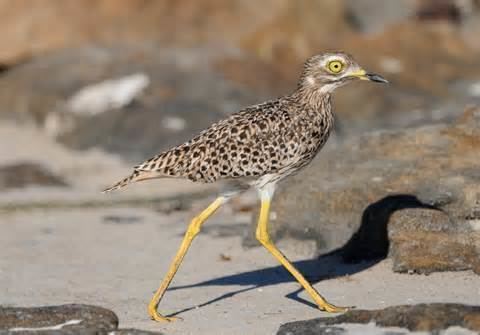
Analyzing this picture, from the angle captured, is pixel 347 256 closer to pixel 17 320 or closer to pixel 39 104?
pixel 17 320

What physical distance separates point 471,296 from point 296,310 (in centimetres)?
128

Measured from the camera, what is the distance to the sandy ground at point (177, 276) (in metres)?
8.48

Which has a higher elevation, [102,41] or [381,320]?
[102,41]

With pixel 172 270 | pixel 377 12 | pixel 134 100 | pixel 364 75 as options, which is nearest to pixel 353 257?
pixel 364 75

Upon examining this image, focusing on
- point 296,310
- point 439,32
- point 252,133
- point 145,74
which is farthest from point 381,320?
point 439,32

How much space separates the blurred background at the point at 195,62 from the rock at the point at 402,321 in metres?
8.61

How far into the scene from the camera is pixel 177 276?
385 inches

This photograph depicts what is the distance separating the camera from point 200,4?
63.9 feet

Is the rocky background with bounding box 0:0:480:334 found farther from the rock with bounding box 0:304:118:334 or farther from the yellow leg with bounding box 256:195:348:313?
the rock with bounding box 0:304:118:334

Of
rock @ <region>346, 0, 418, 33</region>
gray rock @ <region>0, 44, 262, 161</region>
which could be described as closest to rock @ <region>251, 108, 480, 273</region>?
gray rock @ <region>0, 44, 262, 161</region>

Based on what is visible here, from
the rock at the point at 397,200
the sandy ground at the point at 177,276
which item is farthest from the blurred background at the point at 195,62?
the rock at the point at 397,200

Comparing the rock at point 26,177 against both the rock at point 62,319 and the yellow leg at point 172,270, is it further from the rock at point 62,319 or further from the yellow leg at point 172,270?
the rock at point 62,319

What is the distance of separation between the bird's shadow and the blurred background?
6.11 m

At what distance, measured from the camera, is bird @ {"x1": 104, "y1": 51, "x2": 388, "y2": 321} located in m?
8.59
